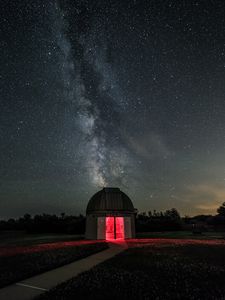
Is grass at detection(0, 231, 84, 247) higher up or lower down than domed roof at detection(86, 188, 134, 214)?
lower down

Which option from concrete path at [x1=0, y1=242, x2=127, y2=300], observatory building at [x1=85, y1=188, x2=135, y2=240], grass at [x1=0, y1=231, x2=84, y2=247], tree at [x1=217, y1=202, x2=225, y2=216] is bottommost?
concrete path at [x1=0, y1=242, x2=127, y2=300]

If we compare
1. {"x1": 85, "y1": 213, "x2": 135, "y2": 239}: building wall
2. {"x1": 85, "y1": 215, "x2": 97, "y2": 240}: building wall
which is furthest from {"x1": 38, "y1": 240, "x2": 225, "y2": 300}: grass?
{"x1": 85, "y1": 215, "x2": 97, "y2": 240}: building wall

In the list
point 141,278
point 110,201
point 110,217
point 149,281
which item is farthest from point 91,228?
point 149,281

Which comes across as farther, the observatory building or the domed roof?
the domed roof

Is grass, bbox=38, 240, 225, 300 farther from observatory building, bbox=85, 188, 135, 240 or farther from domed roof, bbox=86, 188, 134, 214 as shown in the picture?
domed roof, bbox=86, 188, 134, 214

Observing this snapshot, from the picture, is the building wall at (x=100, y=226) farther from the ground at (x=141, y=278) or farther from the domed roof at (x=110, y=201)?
the ground at (x=141, y=278)

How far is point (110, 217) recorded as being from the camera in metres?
29.0

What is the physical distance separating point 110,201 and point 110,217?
168 cm

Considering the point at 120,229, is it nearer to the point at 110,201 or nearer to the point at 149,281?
the point at 110,201

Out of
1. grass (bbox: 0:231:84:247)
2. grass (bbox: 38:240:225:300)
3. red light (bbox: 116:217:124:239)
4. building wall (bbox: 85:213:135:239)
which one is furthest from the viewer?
red light (bbox: 116:217:124:239)

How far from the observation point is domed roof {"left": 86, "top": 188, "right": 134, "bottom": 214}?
28.7 meters

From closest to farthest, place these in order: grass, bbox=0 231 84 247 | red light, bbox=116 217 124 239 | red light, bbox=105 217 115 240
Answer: grass, bbox=0 231 84 247, red light, bbox=116 217 124 239, red light, bbox=105 217 115 240

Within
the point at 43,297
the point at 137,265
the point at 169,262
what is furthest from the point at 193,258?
the point at 43,297

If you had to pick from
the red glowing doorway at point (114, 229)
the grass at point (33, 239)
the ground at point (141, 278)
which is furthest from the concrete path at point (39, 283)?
the red glowing doorway at point (114, 229)
